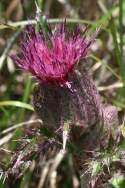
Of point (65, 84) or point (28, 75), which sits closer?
point (65, 84)

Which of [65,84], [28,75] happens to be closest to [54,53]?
[65,84]

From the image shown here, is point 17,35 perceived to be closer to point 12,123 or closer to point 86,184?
point 12,123

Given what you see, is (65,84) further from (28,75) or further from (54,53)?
(28,75)

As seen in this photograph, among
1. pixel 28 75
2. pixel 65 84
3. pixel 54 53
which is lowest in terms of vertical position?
pixel 65 84

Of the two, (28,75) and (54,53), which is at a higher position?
(28,75)

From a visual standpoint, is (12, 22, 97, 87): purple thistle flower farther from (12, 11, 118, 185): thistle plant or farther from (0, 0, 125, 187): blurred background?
(0, 0, 125, 187): blurred background

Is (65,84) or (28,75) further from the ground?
(28,75)

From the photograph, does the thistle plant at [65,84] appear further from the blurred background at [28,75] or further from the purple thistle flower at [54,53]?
the blurred background at [28,75]

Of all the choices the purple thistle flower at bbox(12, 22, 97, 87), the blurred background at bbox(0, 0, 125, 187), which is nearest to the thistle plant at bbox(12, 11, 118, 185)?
the purple thistle flower at bbox(12, 22, 97, 87)

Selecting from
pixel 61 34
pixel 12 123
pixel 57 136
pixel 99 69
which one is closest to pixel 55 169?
pixel 12 123
